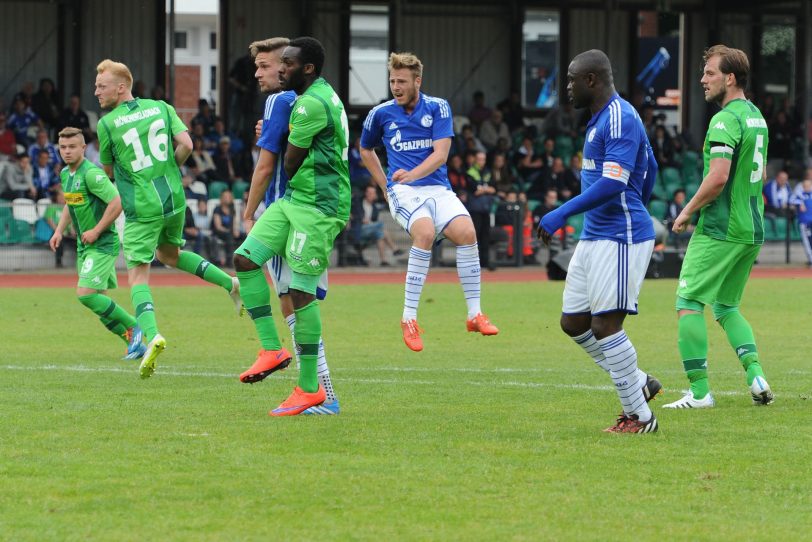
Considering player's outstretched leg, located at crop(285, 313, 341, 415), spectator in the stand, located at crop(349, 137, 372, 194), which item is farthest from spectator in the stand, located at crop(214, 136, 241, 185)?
player's outstretched leg, located at crop(285, 313, 341, 415)

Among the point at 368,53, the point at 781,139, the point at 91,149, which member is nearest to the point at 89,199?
the point at 91,149

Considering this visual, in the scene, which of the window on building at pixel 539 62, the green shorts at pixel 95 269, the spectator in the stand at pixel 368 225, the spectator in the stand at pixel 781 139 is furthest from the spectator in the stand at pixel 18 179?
the spectator in the stand at pixel 781 139

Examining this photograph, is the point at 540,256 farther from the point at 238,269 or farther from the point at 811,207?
the point at 238,269

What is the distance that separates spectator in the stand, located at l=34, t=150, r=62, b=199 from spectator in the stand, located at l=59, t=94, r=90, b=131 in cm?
203

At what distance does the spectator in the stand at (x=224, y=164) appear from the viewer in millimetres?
27031

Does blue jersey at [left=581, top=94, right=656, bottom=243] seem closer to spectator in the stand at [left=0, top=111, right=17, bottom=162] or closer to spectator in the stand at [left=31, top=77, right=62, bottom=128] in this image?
spectator in the stand at [left=0, top=111, right=17, bottom=162]

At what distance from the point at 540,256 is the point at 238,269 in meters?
→ 18.0

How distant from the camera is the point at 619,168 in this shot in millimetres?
6949

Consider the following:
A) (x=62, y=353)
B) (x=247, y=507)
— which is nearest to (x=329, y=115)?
(x=247, y=507)

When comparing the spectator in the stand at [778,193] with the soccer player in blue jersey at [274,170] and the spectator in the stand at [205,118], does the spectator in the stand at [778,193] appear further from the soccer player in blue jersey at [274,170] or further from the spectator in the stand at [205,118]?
the soccer player in blue jersey at [274,170]

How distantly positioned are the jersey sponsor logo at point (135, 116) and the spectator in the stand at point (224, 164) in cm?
1653

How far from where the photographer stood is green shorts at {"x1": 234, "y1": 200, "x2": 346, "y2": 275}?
765 cm

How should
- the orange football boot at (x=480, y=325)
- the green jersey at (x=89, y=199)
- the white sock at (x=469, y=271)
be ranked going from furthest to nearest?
the green jersey at (x=89, y=199), the white sock at (x=469, y=271), the orange football boot at (x=480, y=325)

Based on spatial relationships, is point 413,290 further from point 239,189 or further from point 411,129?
point 239,189
